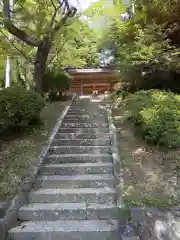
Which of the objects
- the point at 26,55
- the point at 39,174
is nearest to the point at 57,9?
the point at 26,55

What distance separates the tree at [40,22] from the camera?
8.93 m

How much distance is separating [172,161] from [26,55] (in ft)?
24.1

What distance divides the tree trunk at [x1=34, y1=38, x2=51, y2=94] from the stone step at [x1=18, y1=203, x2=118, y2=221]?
5.88 m

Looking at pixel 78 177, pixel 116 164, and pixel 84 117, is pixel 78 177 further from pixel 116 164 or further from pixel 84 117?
pixel 84 117

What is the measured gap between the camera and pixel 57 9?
938 centimetres

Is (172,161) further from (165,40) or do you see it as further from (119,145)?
(165,40)

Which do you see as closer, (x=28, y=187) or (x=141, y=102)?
(x=28, y=187)

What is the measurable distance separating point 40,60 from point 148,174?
6.02 m

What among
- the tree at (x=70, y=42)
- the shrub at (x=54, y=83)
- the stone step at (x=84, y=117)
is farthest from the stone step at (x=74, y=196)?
the tree at (x=70, y=42)

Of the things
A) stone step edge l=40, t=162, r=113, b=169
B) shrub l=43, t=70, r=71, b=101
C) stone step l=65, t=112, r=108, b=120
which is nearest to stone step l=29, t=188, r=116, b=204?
stone step edge l=40, t=162, r=113, b=169

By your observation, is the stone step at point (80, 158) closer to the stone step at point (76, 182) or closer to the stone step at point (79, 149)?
the stone step at point (79, 149)

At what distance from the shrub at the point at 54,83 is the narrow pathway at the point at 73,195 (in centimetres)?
425

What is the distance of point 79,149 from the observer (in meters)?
6.29

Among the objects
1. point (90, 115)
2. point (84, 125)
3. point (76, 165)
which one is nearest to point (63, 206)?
point (76, 165)
